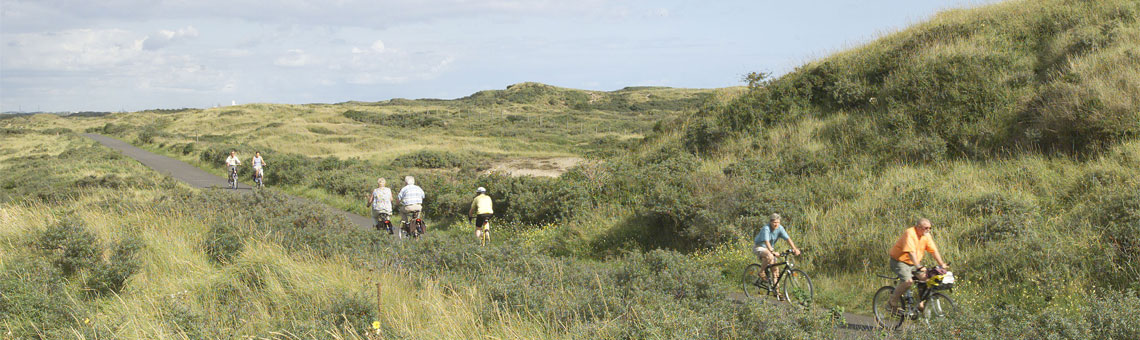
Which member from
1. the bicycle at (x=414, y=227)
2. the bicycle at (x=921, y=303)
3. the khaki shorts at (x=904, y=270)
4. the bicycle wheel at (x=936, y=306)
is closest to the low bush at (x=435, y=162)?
the bicycle at (x=414, y=227)

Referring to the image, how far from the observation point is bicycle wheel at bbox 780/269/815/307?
904 cm

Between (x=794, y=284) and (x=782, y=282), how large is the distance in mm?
350

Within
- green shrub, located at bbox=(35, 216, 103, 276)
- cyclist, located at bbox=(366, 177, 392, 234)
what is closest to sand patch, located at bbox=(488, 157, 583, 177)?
cyclist, located at bbox=(366, 177, 392, 234)

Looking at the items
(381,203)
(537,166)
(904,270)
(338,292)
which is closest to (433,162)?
(537,166)

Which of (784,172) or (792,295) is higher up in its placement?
(784,172)

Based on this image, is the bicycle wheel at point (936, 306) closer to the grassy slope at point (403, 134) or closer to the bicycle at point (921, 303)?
the bicycle at point (921, 303)

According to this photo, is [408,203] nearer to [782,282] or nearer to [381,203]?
[381,203]

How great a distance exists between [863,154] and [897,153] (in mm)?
751

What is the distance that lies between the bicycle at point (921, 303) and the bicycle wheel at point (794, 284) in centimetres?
94

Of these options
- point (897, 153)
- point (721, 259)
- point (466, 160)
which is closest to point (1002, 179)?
point (897, 153)

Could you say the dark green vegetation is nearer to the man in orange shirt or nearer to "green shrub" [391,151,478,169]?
the man in orange shirt

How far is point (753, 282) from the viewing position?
10.0 m

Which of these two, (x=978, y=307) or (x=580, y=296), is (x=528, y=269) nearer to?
(x=580, y=296)

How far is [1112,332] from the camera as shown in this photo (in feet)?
16.4
